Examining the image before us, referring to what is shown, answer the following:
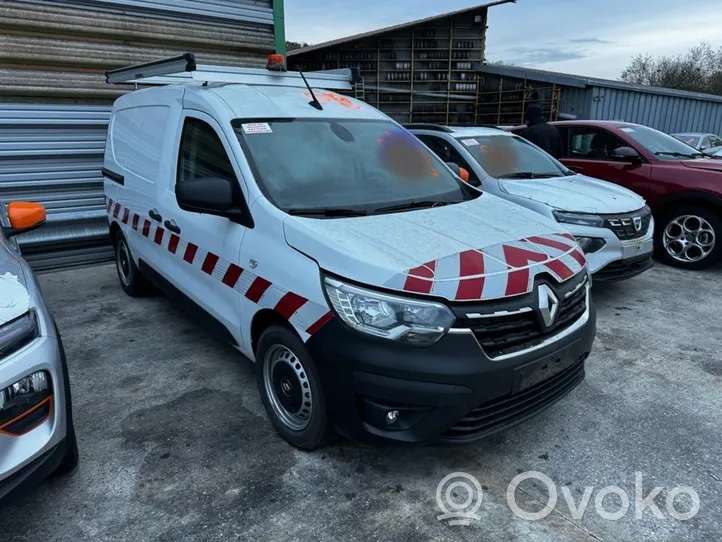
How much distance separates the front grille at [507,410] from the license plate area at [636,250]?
230 cm

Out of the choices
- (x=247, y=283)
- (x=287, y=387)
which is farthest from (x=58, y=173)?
(x=287, y=387)

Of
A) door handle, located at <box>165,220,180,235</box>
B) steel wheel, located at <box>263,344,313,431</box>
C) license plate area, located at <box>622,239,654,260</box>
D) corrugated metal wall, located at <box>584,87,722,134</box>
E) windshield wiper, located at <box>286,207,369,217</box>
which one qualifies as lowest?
steel wheel, located at <box>263,344,313,431</box>

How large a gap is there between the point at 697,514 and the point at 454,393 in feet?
3.87

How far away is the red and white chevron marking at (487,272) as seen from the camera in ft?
6.75

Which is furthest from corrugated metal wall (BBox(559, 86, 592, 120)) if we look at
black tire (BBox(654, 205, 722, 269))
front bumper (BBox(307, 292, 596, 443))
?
front bumper (BBox(307, 292, 596, 443))

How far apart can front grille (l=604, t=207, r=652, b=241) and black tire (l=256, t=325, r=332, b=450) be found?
315 cm

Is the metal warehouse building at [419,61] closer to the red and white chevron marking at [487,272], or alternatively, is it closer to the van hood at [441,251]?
the van hood at [441,251]

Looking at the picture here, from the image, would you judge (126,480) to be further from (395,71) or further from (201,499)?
(395,71)

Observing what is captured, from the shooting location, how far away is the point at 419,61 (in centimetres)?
1697

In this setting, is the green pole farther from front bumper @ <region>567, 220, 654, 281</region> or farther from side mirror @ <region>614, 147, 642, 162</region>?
front bumper @ <region>567, 220, 654, 281</region>

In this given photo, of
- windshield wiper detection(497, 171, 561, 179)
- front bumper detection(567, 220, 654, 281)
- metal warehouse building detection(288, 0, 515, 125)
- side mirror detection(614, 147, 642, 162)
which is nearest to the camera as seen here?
front bumper detection(567, 220, 654, 281)

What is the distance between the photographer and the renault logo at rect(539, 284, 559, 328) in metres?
2.23

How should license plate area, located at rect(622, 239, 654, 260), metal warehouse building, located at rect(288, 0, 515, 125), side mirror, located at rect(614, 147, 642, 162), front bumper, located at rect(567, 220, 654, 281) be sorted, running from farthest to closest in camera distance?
metal warehouse building, located at rect(288, 0, 515, 125)
side mirror, located at rect(614, 147, 642, 162)
license plate area, located at rect(622, 239, 654, 260)
front bumper, located at rect(567, 220, 654, 281)

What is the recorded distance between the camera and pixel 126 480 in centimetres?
234
